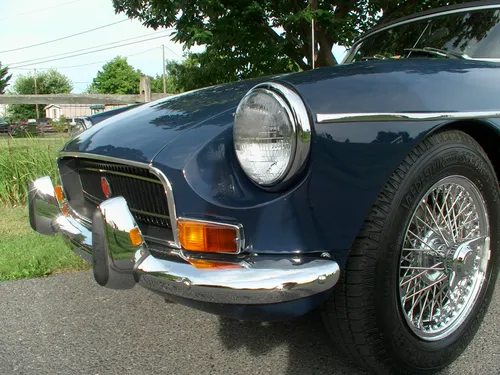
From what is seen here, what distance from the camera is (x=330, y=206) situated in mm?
1560

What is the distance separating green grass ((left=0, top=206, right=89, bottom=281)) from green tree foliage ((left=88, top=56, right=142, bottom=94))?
82.5 meters

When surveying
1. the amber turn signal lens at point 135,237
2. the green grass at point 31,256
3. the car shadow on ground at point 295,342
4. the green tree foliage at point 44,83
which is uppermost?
the green tree foliage at point 44,83

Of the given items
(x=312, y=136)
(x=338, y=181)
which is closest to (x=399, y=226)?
(x=338, y=181)

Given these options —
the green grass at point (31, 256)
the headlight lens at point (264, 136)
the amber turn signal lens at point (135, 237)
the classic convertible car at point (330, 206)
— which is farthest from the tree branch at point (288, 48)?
the amber turn signal lens at point (135, 237)

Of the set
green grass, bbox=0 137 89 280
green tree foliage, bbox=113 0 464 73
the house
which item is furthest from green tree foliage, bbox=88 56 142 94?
green grass, bbox=0 137 89 280

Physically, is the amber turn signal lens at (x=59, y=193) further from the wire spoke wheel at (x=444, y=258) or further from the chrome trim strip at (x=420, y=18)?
the chrome trim strip at (x=420, y=18)

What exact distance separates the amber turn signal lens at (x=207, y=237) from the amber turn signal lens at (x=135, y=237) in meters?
0.15

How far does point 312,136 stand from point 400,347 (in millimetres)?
826

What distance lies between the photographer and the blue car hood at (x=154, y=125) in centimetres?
183

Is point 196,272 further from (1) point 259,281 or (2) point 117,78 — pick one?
(2) point 117,78

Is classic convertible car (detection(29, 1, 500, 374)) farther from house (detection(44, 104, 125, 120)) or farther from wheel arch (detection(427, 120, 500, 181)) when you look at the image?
house (detection(44, 104, 125, 120))

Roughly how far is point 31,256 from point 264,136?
7.92 feet

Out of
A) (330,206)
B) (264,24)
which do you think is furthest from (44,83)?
(330,206)

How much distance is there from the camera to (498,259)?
6.93ft
